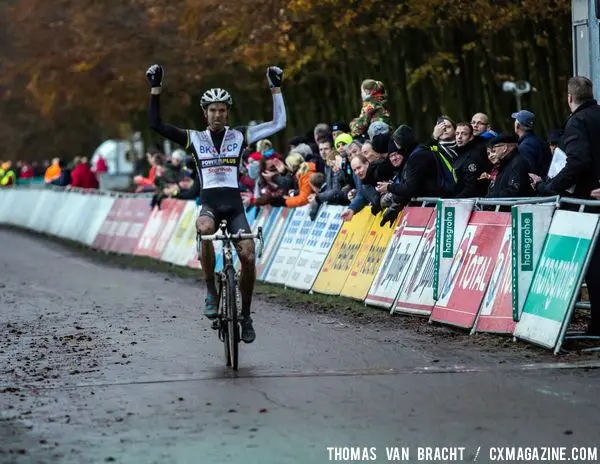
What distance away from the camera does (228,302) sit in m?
13.0

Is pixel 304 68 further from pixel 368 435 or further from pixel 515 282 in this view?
pixel 368 435

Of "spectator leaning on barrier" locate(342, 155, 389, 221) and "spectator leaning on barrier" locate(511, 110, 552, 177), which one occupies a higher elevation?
"spectator leaning on barrier" locate(511, 110, 552, 177)

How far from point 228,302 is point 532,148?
434 cm

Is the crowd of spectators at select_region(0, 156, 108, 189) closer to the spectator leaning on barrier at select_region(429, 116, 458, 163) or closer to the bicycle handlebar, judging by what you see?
the spectator leaning on barrier at select_region(429, 116, 458, 163)

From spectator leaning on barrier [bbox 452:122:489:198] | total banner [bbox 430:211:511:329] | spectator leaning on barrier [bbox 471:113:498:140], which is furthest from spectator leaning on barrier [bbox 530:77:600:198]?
spectator leaning on barrier [bbox 471:113:498:140]

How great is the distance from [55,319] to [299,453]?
30.7 feet

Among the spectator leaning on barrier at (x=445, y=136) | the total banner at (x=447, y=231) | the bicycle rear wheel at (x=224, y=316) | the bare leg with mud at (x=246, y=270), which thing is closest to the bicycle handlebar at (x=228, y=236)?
the bare leg with mud at (x=246, y=270)

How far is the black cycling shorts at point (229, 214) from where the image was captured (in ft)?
45.3

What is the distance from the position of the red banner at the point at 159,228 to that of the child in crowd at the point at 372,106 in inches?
353

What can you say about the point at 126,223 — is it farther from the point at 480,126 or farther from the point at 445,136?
the point at 480,126

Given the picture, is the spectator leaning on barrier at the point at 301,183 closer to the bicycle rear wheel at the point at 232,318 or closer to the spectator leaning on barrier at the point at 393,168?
the spectator leaning on barrier at the point at 393,168

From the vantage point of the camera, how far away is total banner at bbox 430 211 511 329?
14.9 metres

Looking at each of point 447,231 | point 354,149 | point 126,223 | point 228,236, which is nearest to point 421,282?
point 447,231

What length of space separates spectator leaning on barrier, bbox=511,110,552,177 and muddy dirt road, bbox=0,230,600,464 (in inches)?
77.5
